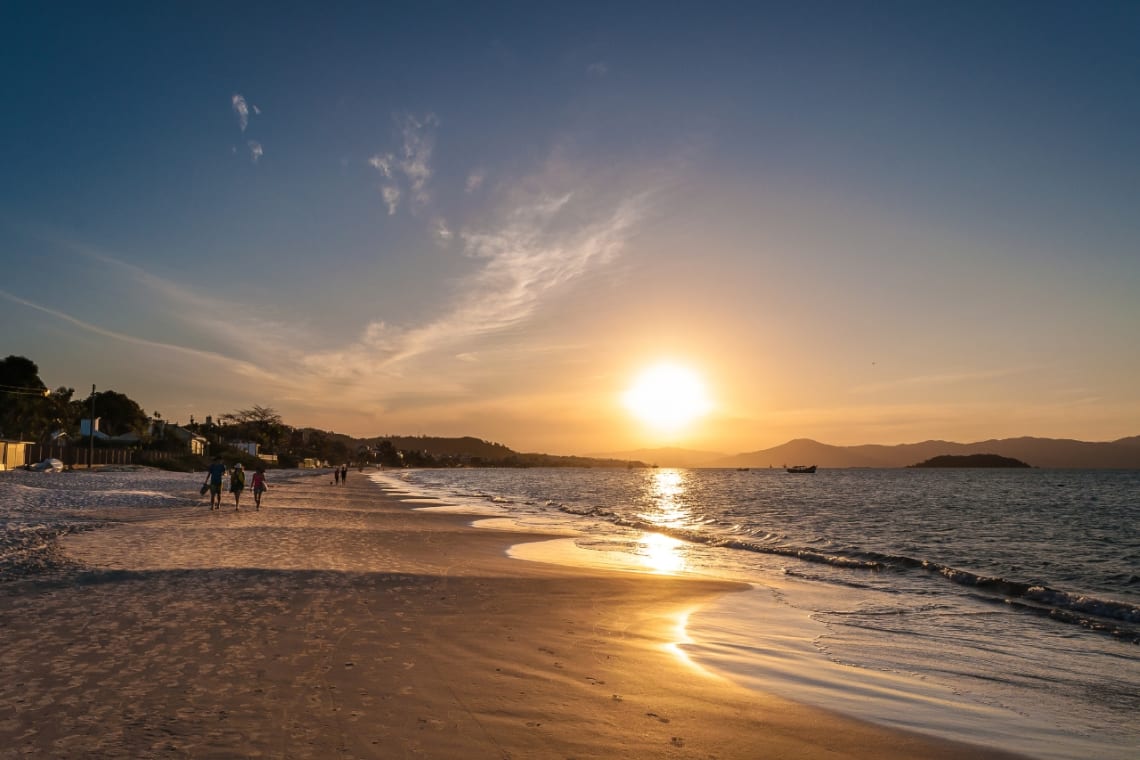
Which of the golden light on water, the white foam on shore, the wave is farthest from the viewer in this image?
the golden light on water

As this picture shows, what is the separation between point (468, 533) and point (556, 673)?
2221 centimetres

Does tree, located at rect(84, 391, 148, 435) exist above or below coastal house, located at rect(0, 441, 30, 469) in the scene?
above

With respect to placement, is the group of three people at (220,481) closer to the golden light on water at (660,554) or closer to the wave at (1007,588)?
the golden light on water at (660,554)

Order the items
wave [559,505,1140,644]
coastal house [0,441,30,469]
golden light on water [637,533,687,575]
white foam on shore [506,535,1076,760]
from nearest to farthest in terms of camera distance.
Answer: white foam on shore [506,535,1076,760], wave [559,505,1140,644], golden light on water [637,533,687,575], coastal house [0,441,30,469]

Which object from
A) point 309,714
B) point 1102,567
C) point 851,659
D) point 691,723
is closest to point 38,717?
point 309,714

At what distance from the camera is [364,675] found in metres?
7.94

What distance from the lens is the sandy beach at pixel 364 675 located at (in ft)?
20.0

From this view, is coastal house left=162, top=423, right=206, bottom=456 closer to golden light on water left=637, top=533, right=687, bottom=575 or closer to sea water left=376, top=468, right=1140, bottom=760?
sea water left=376, top=468, right=1140, bottom=760

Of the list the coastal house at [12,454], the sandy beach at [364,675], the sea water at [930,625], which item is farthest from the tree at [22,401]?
the sandy beach at [364,675]

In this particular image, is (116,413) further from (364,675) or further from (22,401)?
(364,675)

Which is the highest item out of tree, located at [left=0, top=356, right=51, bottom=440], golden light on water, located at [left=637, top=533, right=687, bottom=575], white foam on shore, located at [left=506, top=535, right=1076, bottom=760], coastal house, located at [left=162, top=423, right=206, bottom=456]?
tree, located at [left=0, top=356, right=51, bottom=440]

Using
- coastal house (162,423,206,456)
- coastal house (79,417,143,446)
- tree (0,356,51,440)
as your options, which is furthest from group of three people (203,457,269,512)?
coastal house (162,423,206,456)

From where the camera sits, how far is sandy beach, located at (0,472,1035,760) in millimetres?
6086

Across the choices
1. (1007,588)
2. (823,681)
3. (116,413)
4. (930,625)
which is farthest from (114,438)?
(823,681)
